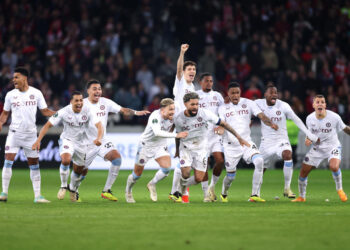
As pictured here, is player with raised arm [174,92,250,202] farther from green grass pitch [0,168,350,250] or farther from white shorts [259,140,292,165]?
white shorts [259,140,292,165]

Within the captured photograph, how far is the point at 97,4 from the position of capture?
88.7ft

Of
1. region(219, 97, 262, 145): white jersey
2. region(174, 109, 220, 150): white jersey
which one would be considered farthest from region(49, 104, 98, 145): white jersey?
region(219, 97, 262, 145): white jersey

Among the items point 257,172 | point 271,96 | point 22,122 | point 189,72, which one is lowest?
point 257,172

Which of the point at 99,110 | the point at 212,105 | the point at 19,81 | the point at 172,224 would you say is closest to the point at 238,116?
the point at 212,105

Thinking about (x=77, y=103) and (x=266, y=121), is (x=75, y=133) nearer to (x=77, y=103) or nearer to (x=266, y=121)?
(x=77, y=103)

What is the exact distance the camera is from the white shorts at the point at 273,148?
14398 millimetres

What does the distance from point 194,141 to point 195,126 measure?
29cm

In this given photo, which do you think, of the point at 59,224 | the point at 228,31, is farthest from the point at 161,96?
the point at 59,224

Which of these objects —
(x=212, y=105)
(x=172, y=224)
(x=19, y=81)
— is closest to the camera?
(x=172, y=224)

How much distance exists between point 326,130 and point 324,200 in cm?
129

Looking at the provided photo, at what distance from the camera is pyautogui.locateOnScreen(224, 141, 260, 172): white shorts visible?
1396cm

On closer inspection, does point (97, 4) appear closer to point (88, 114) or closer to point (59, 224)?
point (88, 114)

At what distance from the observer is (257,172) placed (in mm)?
13625

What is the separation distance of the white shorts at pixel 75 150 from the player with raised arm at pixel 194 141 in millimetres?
1702
